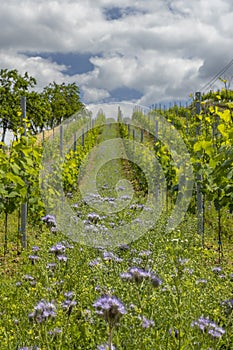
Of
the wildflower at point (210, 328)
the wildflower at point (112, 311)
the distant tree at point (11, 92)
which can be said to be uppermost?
the distant tree at point (11, 92)

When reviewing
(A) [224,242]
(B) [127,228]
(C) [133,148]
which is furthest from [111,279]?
(C) [133,148]

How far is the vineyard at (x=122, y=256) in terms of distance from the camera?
245 cm

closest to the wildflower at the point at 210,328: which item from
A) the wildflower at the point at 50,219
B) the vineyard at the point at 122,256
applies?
the vineyard at the point at 122,256

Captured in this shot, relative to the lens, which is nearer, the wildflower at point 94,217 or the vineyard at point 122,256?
the vineyard at point 122,256

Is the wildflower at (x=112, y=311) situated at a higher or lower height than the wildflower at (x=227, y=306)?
higher

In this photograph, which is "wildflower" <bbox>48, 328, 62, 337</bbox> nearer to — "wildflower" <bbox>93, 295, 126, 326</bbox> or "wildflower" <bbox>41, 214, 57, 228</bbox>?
"wildflower" <bbox>93, 295, 126, 326</bbox>

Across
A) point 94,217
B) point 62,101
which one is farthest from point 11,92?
point 94,217

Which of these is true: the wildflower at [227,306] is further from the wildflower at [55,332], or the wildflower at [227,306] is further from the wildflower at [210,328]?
the wildflower at [55,332]

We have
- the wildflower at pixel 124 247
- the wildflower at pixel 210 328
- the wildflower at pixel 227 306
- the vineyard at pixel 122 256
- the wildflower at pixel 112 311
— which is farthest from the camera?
the wildflower at pixel 124 247

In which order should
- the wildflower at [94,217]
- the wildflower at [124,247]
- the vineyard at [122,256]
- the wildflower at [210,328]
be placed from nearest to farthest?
the wildflower at [210,328] < the vineyard at [122,256] < the wildflower at [124,247] < the wildflower at [94,217]

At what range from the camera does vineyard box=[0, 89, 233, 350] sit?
2.45 m

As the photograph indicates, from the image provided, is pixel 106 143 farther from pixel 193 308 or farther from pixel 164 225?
pixel 193 308

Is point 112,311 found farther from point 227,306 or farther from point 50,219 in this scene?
point 50,219

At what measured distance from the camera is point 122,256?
4750 mm
